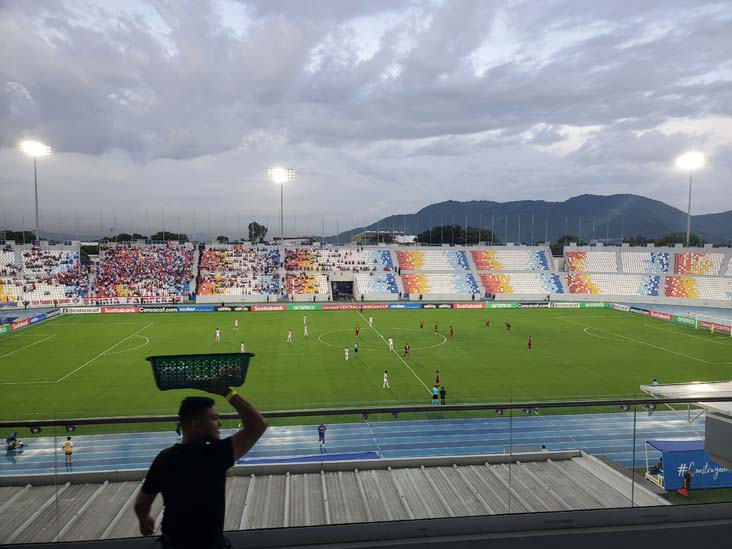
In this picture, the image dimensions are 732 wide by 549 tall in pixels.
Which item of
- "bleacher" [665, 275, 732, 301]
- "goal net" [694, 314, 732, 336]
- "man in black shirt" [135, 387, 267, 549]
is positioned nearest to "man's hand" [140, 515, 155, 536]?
"man in black shirt" [135, 387, 267, 549]

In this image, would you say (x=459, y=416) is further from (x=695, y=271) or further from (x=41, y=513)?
(x=695, y=271)

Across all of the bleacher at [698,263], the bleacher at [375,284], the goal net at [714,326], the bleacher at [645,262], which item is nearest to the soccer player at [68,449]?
the goal net at [714,326]

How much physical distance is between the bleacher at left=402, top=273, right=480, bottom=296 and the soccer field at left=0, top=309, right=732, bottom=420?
1496 centimetres

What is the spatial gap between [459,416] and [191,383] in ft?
9.63

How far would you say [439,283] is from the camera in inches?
2442

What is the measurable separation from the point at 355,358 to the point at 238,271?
37652 millimetres

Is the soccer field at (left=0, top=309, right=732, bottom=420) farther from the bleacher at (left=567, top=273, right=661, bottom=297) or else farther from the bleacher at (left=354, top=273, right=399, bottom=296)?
the bleacher at (left=567, top=273, right=661, bottom=297)

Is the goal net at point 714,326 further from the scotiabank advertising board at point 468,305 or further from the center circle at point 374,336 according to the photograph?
the center circle at point 374,336

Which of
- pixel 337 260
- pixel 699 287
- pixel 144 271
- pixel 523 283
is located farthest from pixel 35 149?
pixel 699 287

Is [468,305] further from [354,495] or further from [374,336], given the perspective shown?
[354,495]

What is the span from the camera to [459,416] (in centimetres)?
476

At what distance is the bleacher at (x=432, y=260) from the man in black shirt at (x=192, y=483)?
6292cm

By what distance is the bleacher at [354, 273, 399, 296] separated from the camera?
59.5 m

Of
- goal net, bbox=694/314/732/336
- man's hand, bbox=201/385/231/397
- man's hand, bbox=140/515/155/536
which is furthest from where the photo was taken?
goal net, bbox=694/314/732/336
